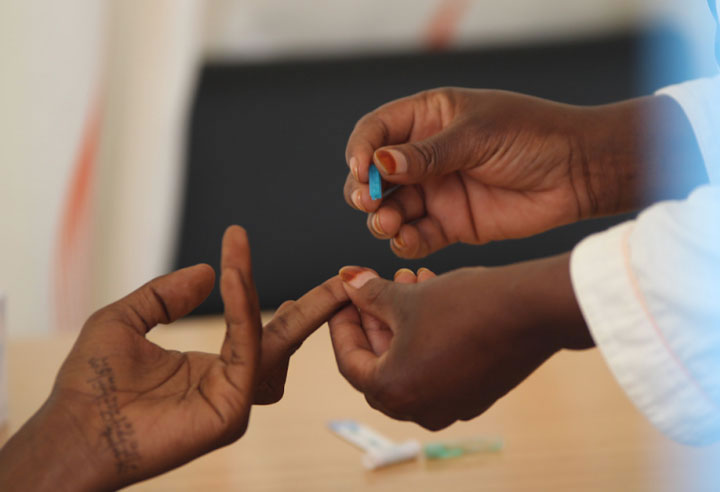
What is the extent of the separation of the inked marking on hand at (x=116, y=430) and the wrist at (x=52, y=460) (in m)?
0.02

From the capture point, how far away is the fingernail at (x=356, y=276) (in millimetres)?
728

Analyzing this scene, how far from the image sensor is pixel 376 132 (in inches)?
33.9

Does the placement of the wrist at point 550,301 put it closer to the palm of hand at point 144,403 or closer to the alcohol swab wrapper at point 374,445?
the palm of hand at point 144,403

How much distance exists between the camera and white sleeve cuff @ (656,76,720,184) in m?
0.87

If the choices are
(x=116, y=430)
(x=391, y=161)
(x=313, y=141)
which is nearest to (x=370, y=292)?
(x=391, y=161)

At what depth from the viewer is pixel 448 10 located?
214 cm

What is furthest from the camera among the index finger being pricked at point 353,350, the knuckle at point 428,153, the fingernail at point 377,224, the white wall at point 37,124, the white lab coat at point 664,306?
the white wall at point 37,124

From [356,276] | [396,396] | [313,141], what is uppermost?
[313,141]

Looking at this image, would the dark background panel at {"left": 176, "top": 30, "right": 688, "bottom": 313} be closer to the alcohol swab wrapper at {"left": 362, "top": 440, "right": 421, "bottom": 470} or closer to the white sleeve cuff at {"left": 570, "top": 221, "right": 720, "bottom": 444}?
the alcohol swab wrapper at {"left": 362, "top": 440, "right": 421, "bottom": 470}

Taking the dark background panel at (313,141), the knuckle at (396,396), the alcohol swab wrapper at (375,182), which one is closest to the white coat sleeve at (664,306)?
the knuckle at (396,396)

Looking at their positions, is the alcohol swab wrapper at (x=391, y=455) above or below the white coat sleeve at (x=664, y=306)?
below

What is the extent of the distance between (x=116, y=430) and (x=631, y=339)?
1.32ft

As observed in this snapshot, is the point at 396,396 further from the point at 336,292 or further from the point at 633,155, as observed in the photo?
the point at 633,155

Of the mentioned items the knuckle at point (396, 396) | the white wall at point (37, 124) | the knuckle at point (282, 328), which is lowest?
the knuckle at point (396, 396)
